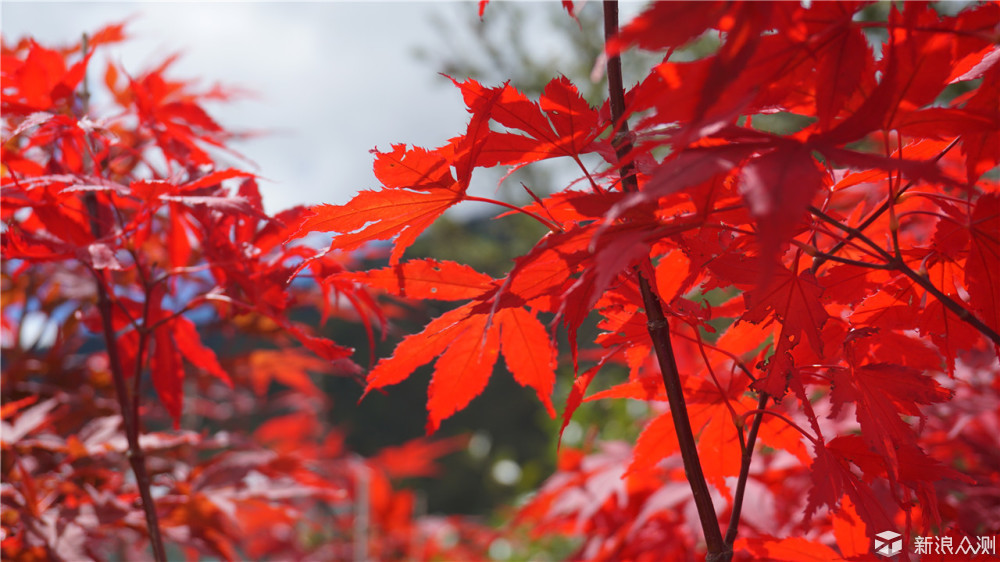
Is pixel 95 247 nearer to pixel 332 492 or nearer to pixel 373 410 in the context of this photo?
pixel 332 492

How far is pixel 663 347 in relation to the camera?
483mm

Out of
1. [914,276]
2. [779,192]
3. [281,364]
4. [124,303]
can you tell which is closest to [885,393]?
[914,276]

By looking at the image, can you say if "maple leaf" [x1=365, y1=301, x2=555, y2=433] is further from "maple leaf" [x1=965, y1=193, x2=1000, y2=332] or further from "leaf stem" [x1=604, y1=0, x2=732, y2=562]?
"maple leaf" [x1=965, y1=193, x2=1000, y2=332]

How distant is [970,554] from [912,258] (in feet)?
0.74

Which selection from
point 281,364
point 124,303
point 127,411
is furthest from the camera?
point 281,364

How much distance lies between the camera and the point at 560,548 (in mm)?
2771

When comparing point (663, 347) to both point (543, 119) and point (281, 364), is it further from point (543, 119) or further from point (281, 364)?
point (281, 364)

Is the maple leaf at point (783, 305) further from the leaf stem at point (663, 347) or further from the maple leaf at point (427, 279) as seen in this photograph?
the maple leaf at point (427, 279)

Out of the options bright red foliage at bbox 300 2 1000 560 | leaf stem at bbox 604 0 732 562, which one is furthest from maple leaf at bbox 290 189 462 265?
leaf stem at bbox 604 0 732 562
